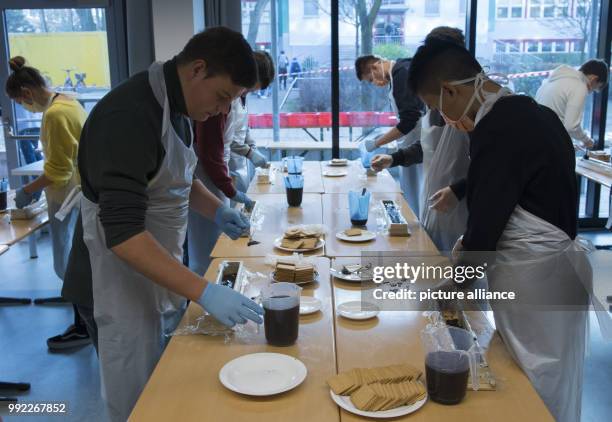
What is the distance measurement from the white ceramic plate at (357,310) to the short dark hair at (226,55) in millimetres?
688

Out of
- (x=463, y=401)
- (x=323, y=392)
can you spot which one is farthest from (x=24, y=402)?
(x=463, y=401)

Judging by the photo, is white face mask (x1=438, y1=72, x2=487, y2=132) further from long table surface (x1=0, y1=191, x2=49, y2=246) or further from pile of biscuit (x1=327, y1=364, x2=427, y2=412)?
long table surface (x1=0, y1=191, x2=49, y2=246)

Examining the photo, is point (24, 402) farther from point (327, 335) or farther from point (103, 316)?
point (327, 335)

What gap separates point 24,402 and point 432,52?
2.35 m

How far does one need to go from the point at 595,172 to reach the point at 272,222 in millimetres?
2682

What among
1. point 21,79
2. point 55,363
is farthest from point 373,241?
point 21,79

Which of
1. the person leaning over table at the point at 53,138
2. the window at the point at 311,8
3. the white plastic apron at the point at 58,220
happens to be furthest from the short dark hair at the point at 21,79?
the window at the point at 311,8

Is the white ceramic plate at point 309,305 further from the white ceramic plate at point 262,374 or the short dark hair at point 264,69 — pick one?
the short dark hair at point 264,69

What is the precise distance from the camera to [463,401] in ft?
4.26

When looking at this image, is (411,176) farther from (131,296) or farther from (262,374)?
(262,374)

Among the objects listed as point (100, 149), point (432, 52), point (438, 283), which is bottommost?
point (438, 283)

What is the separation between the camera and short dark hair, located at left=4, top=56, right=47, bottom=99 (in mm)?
3184

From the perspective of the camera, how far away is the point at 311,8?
17.5 ft

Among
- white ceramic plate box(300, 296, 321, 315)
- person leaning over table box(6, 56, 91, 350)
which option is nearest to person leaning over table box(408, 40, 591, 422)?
white ceramic plate box(300, 296, 321, 315)
